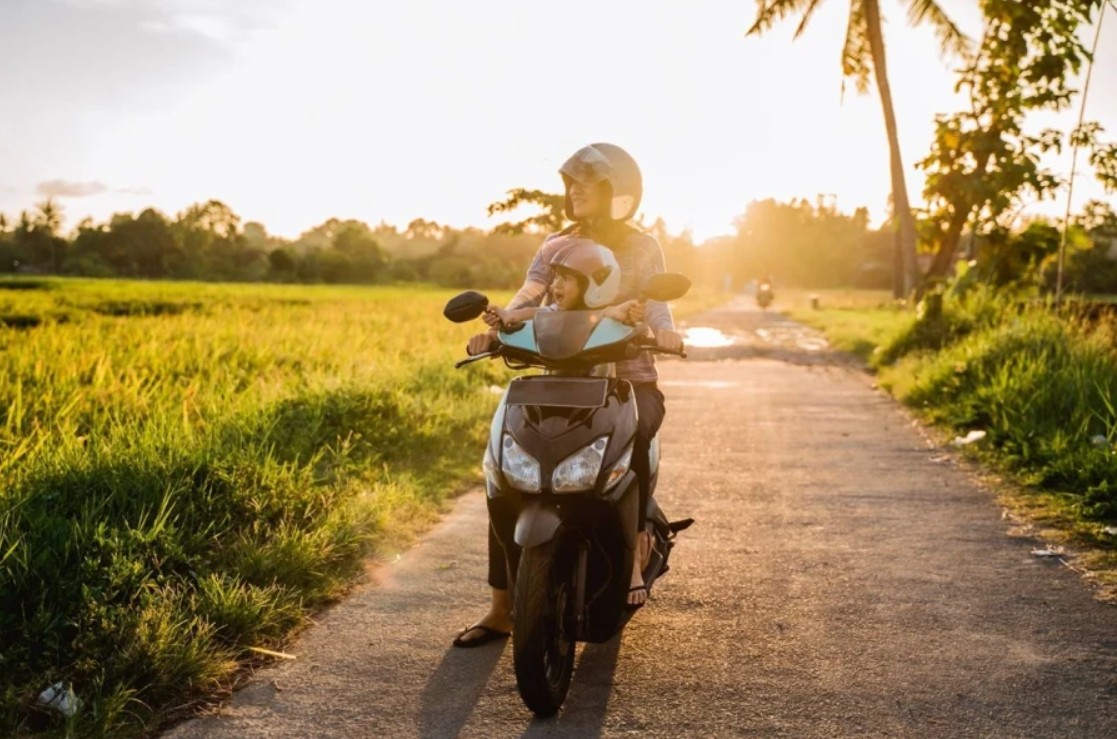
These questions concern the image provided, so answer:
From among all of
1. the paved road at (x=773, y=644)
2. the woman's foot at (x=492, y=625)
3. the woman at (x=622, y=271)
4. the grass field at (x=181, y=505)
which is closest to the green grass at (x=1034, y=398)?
the paved road at (x=773, y=644)

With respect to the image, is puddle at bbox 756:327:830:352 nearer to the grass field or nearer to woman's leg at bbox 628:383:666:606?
the grass field

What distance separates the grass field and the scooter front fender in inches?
47.8

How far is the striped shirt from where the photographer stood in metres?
4.00

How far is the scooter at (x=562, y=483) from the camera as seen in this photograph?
3232 millimetres

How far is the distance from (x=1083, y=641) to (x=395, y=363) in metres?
8.48

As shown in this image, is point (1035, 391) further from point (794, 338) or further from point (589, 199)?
point (794, 338)

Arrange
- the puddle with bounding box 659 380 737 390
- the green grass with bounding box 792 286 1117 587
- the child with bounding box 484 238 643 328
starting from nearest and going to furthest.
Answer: the child with bounding box 484 238 643 328
the green grass with bounding box 792 286 1117 587
the puddle with bounding box 659 380 737 390

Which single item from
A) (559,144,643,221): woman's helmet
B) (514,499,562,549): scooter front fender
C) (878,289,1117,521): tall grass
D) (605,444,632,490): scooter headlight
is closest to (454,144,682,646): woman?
(559,144,643,221): woman's helmet

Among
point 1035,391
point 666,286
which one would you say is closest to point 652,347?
point 666,286

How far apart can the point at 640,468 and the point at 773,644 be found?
0.92 meters

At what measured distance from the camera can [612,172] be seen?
3826 millimetres

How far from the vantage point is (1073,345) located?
996 cm

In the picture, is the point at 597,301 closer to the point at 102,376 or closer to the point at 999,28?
the point at 102,376

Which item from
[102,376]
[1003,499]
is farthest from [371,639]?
[102,376]
